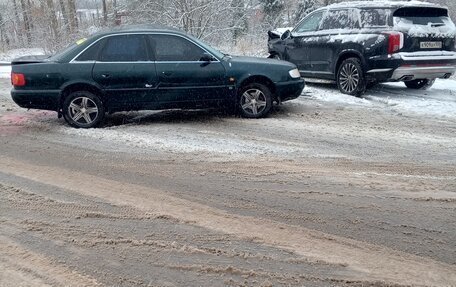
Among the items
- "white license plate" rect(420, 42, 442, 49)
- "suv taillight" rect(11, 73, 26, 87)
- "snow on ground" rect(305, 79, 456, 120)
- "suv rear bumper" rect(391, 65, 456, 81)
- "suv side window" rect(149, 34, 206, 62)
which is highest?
"suv side window" rect(149, 34, 206, 62)

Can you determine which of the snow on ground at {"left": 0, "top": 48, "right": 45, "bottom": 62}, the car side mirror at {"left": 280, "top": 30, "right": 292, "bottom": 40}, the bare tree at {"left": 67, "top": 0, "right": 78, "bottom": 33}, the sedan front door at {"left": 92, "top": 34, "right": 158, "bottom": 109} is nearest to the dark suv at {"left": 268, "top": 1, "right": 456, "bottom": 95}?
the car side mirror at {"left": 280, "top": 30, "right": 292, "bottom": 40}

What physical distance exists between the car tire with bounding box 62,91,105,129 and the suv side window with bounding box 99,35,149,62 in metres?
0.70

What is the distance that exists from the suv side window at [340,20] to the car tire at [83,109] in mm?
5792

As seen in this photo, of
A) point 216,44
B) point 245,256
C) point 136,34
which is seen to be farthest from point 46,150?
point 216,44

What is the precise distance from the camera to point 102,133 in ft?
23.6

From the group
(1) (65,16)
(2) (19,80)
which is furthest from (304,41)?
(1) (65,16)

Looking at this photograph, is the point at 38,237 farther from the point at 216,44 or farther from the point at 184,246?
the point at 216,44

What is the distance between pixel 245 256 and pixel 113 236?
1159 millimetres

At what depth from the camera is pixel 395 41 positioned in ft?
29.0

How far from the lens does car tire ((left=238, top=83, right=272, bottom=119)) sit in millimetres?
7938

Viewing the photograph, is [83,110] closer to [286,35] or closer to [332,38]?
[332,38]

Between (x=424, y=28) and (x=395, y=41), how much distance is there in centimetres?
76

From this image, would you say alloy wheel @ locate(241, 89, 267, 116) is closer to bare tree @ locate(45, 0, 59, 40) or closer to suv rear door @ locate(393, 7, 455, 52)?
→ suv rear door @ locate(393, 7, 455, 52)

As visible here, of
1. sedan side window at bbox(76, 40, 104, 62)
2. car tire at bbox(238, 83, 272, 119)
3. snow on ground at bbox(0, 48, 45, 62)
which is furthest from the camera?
snow on ground at bbox(0, 48, 45, 62)
